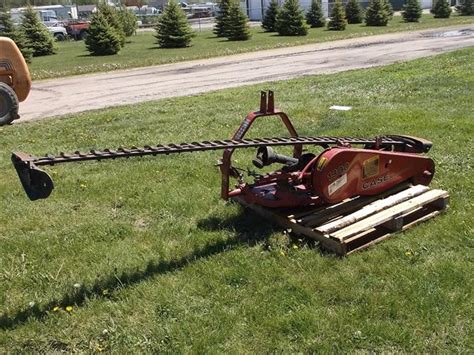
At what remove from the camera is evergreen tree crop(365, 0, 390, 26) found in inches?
1577

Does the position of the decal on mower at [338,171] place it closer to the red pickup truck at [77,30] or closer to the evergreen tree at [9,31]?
the evergreen tree at [9,31]

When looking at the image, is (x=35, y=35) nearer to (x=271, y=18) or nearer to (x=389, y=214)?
(x=271, y=18)

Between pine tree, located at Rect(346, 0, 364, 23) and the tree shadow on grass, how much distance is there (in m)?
41.5

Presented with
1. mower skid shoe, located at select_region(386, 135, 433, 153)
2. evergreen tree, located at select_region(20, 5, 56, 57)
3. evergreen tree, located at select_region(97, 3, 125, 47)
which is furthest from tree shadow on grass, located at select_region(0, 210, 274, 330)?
evergreen tree, located at select_region(20, 5, 56, 57)

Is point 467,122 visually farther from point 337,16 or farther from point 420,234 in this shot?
point 337,16

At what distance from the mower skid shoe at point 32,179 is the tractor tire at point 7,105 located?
27.8 ft

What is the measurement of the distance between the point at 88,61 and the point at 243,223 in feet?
72.0

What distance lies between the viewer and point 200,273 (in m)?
4.41

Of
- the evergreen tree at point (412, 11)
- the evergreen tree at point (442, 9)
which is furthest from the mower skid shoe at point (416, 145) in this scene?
the evergreen tree at point (442, 9)

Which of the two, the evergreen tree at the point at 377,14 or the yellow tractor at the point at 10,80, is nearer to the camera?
the yellow tractor at the point at 10,80

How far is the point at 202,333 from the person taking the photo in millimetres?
3637

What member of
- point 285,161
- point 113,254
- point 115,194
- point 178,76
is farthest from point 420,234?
point 178,76

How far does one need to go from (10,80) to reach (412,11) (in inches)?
1489

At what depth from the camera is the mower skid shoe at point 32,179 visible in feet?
11.7
